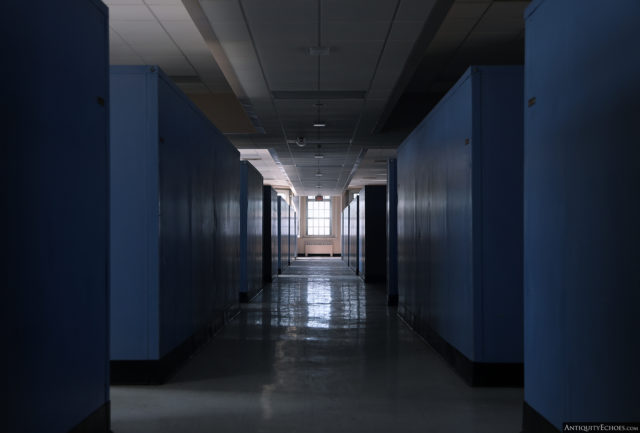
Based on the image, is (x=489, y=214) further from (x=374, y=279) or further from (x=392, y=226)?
(x=374, y=279)

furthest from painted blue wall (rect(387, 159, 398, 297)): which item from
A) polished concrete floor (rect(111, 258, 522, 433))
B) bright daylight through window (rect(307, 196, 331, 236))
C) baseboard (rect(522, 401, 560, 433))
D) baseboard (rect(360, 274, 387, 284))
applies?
bright daylight through window (rect(307, 196, 331, 236))

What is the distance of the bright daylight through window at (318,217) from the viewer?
36.3 metres

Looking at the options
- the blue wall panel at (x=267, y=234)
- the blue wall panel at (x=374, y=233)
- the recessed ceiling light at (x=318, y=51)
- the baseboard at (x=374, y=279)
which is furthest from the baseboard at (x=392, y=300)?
the blue wall panel at (x=267, y=234)

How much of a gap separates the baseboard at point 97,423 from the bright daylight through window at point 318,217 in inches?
1294

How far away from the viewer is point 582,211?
2.67 metres

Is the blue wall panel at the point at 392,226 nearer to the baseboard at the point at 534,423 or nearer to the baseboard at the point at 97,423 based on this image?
the baseboard at the point at 534,423

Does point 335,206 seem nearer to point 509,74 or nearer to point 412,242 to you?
point 412,242

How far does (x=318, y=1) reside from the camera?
18.3 feet

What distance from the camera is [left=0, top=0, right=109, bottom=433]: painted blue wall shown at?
7.77 ft

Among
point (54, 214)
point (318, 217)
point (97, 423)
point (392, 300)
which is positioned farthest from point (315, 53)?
point (318, 217)

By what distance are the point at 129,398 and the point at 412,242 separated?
4.60 meters

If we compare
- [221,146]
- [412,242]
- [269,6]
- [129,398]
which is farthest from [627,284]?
[221,146]

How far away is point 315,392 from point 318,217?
31.9 meters

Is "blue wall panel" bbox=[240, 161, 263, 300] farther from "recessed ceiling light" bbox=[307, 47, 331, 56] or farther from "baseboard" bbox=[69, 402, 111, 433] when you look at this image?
"baseboard" bbox=[69, 402, 111, 433]
